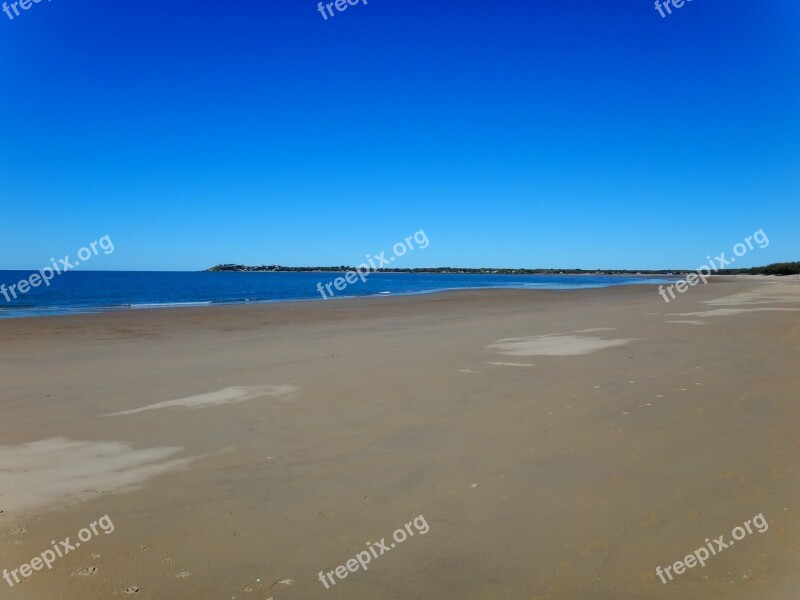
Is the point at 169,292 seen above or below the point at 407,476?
above

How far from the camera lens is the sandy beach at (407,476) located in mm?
3461

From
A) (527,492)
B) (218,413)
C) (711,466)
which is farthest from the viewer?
(218,413)

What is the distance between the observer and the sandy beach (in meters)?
3.46

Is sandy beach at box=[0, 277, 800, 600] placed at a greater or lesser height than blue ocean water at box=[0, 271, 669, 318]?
lesser

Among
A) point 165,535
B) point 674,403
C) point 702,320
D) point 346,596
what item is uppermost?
point 165,535

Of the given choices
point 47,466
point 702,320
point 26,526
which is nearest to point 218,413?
point 47,466

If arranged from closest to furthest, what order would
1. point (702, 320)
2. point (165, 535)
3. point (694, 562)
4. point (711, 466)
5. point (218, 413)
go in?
point (694, 562) < point (165, 535) < point (711, 466) < point (218, 413) < point (702, 320)

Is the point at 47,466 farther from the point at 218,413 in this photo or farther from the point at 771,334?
the point at 771,334

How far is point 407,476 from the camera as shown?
16.3 feet

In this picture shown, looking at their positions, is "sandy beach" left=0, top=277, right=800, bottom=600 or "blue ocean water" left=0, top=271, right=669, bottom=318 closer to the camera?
"sandy beach" left=0, top=277, right=800, bottom=600

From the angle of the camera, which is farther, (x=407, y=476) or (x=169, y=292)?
(x=169, y=292)

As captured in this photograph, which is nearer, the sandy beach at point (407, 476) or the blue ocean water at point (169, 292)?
the sandy beach at point (407, 476)

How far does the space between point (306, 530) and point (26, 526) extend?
2.15 meters

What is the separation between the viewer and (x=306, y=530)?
4004 mm
